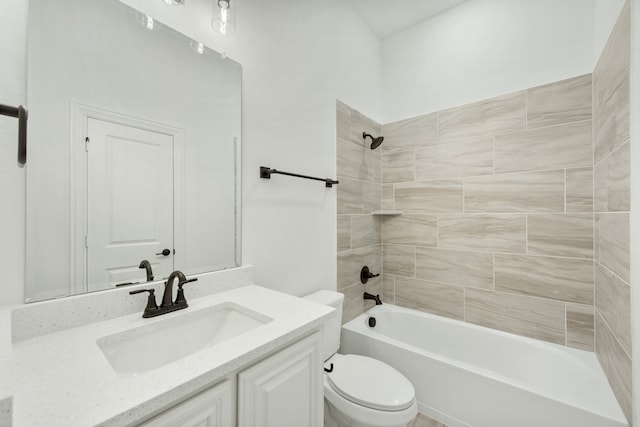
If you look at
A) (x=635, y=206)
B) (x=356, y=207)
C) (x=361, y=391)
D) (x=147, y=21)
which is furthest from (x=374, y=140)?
(x=361, y=391)

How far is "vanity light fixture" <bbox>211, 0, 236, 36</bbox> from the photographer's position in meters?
1.22

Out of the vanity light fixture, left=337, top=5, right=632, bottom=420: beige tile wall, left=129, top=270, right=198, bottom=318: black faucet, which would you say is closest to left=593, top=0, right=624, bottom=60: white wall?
left=337, top=5, right=632, bottom=420: beige tile wall

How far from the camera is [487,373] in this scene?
4.91 feet

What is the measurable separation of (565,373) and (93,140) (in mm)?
2589

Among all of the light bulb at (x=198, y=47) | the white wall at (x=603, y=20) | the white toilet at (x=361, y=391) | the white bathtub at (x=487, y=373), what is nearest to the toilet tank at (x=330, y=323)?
the white toilet at (x=361, y=391)

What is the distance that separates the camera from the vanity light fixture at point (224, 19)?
1.22 meters

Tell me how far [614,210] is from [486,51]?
4.68ft

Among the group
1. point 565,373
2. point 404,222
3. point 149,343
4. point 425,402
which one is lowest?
point 425,402

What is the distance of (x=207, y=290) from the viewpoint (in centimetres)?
121

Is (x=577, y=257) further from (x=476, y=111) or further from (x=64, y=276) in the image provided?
(x=64, y=276)

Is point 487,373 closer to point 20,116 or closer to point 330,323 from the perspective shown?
point 330,323

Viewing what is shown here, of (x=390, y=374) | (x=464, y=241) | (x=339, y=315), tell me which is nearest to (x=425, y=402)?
(x=390, y=374)

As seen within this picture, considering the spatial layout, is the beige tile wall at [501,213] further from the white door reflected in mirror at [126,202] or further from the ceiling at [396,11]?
the white door reflected in mirror at [126,202]

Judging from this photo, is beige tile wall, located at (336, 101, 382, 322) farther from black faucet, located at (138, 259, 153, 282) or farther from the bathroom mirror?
black faucet, located at (138, 259, 153, 282)
